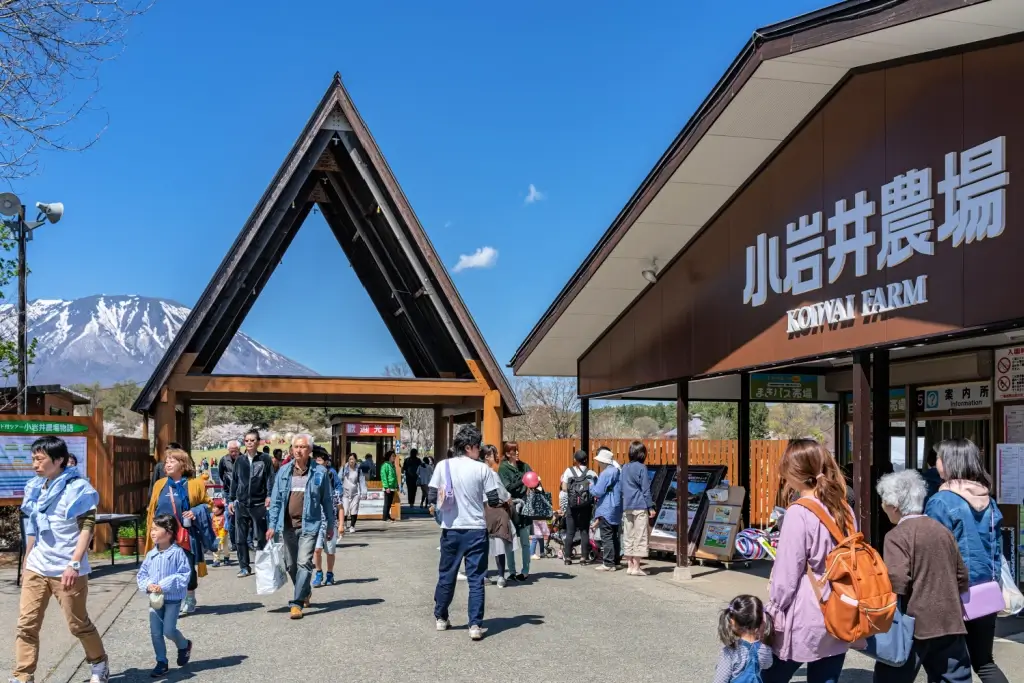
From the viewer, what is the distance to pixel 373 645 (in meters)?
8.30

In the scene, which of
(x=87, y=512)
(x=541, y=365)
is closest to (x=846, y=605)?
(x=87, y=512)

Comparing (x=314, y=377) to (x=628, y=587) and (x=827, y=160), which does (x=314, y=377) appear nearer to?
(x=628, y=587)

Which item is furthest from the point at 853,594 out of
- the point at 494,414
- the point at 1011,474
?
the point at 494,414

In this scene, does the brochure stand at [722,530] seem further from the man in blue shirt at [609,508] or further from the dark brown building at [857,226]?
the dark brown building at [857,226]

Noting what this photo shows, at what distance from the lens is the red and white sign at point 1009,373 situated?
11.5 metres

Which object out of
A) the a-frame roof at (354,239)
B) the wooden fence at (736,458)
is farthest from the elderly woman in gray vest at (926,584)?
the a-frame roof at (354,239)

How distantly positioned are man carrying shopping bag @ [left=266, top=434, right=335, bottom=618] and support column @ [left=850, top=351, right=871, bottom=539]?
209 inches

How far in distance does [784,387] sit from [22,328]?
12736 millimetres

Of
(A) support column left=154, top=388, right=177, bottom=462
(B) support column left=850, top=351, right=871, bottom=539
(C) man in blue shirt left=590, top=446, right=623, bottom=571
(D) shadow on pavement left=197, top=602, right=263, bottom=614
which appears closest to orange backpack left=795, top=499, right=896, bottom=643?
(B) support column left=850, top=351, right=871, bottom=539

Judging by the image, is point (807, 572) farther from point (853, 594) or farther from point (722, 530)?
point (722, 530)

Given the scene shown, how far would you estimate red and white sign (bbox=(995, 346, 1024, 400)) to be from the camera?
1148 cm

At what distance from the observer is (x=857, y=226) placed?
8.66 m

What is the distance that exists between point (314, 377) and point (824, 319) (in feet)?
36.1

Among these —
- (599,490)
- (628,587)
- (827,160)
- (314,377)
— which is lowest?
(628,587)
